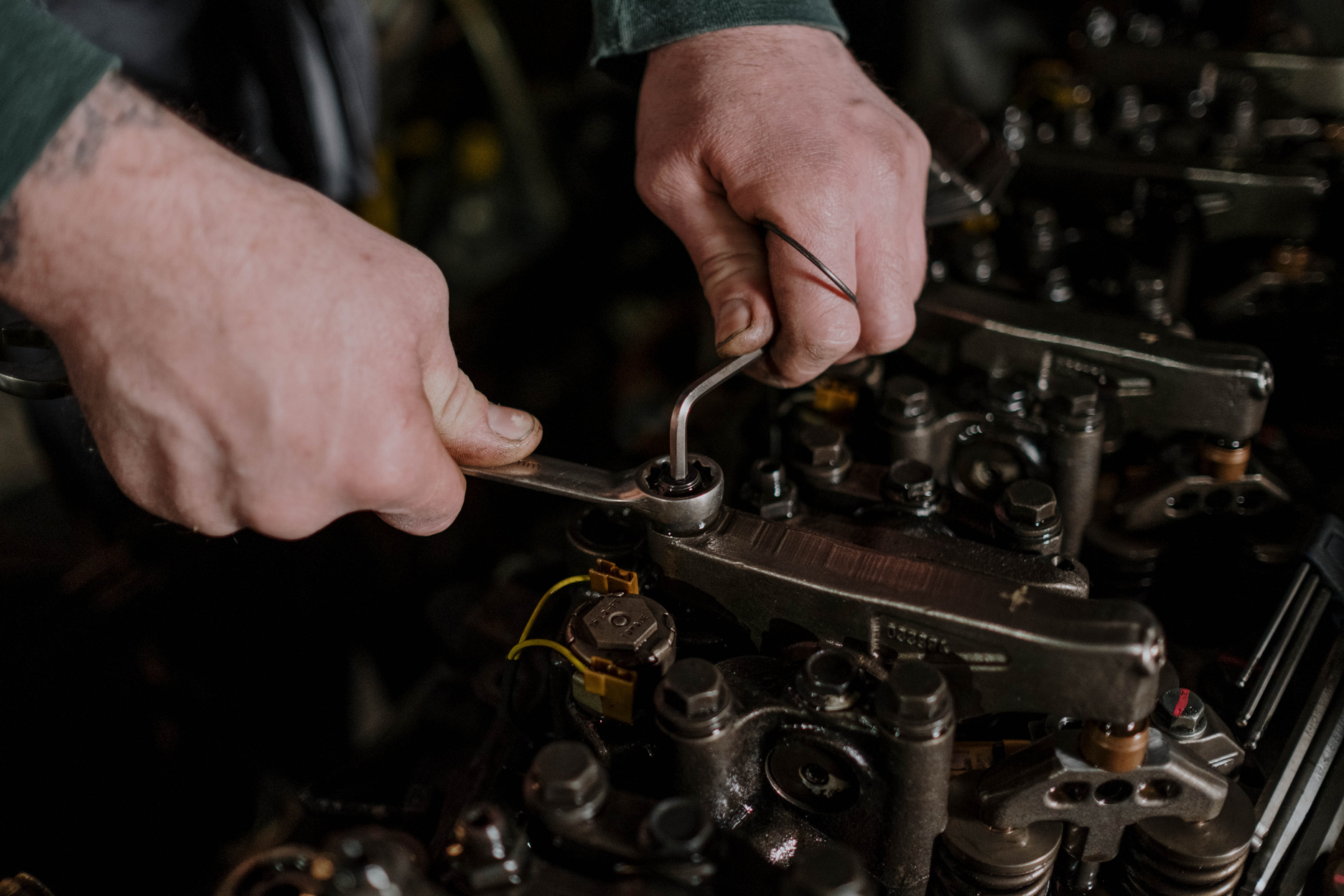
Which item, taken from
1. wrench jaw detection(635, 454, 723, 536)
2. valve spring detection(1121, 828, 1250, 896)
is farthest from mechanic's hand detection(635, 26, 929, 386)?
valve spring detection(1121, 828, 1250, 896)

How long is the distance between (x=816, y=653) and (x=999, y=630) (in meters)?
0.15

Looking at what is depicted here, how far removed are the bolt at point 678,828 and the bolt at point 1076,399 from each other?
677 millimetres

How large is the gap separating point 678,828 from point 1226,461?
0.86 m

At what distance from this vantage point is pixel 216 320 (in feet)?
2.53

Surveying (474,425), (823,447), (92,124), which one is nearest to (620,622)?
(474,425)

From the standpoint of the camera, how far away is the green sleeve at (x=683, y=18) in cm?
130

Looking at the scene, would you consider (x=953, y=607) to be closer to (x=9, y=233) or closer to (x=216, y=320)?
(x=216, y=320)

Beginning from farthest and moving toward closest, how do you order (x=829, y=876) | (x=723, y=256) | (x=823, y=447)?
(x=723, y=256)
(x=823, y=447)
(x=829, y=876)

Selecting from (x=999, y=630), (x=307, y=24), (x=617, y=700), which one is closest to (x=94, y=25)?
(x=307, y=24)

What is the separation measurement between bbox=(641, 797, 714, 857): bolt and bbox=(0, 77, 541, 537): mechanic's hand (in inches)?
14.7

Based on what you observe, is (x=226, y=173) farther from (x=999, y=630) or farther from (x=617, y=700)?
(x=999, y=630)

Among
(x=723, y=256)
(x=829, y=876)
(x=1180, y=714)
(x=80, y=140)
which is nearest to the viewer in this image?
(x=829, y=876)

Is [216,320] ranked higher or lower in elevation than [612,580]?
higher

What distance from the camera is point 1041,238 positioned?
156 centimetres
